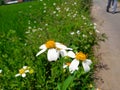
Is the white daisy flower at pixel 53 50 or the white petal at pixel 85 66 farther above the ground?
the white daisy flower at pixel 53 50

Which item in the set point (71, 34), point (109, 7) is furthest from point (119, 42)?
point (109, 7)

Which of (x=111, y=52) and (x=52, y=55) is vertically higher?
(x=52, y=55)

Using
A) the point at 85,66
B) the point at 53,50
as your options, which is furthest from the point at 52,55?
the point at 85,66

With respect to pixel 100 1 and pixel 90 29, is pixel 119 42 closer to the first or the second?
pixel 90 29

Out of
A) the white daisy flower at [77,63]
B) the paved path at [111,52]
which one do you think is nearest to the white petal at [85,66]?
the white daisy flower at [77,63]

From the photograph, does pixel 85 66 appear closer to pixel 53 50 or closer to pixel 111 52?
pixel 53 50

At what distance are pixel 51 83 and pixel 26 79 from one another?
0.92ft

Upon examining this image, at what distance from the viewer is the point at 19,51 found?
18.7 feet

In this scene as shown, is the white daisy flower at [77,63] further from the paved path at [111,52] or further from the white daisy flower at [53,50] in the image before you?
the paved path at [111,52]

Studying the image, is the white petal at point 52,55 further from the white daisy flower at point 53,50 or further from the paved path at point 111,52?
the paved path at point 111,52

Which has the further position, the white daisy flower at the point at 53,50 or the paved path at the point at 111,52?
the paved path at the point at 111,52

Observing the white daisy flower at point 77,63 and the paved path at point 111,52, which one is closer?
the white daisy flower at point 77,63

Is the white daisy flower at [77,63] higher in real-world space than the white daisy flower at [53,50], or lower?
lower

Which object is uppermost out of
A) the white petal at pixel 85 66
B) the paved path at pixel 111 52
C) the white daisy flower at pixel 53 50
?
the white daisy flower at pixel 53 50
